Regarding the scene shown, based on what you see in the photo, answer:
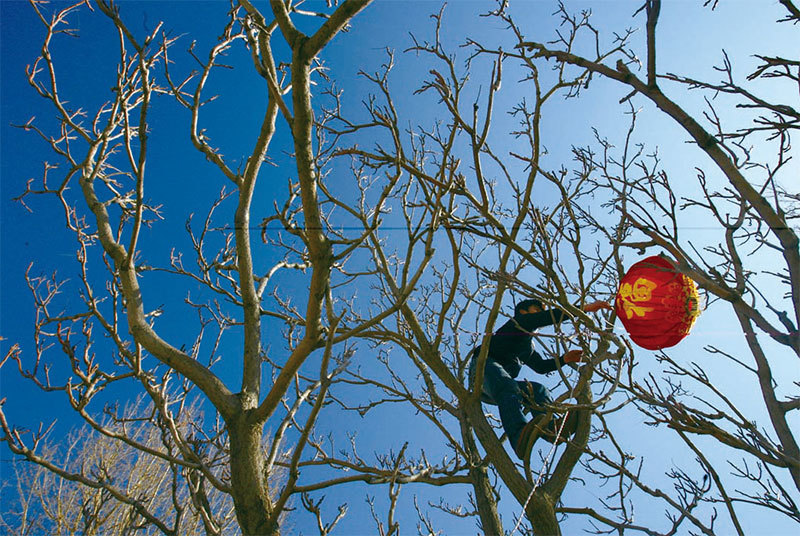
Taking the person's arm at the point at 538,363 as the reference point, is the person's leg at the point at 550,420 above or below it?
below

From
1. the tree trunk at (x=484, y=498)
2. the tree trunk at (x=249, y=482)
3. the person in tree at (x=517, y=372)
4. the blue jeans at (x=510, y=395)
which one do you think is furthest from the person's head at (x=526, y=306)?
the tree trunk at (x=249, y=482)

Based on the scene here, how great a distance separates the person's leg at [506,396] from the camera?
3.56m

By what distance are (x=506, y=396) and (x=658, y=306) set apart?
1538 mm

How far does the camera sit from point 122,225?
14.3ft

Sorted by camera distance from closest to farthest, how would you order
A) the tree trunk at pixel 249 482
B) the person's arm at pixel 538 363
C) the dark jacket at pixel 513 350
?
the tree trunk at pixel 249 482, the dark jacket at pixel 513 350, the person's arm at pixel 538 363

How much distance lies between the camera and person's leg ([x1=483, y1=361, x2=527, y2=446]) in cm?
356

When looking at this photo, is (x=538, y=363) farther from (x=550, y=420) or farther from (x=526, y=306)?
(x=550, y=420)

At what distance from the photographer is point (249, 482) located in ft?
9.36

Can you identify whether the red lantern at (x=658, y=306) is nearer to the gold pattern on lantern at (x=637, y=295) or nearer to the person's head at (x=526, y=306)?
the gold pattern on lantern at (x=637, y=295)

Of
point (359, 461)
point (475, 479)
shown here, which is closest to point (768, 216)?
point (475, 479)

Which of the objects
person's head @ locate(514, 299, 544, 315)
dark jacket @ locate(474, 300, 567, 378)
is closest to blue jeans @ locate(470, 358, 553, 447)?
dark jacket @ locate(474, 300, 567, 378)

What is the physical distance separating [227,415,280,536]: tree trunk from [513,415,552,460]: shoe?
1584 millimetres

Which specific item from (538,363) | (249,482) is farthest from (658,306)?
(249,482)

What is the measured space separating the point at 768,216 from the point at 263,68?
99.7 inches
